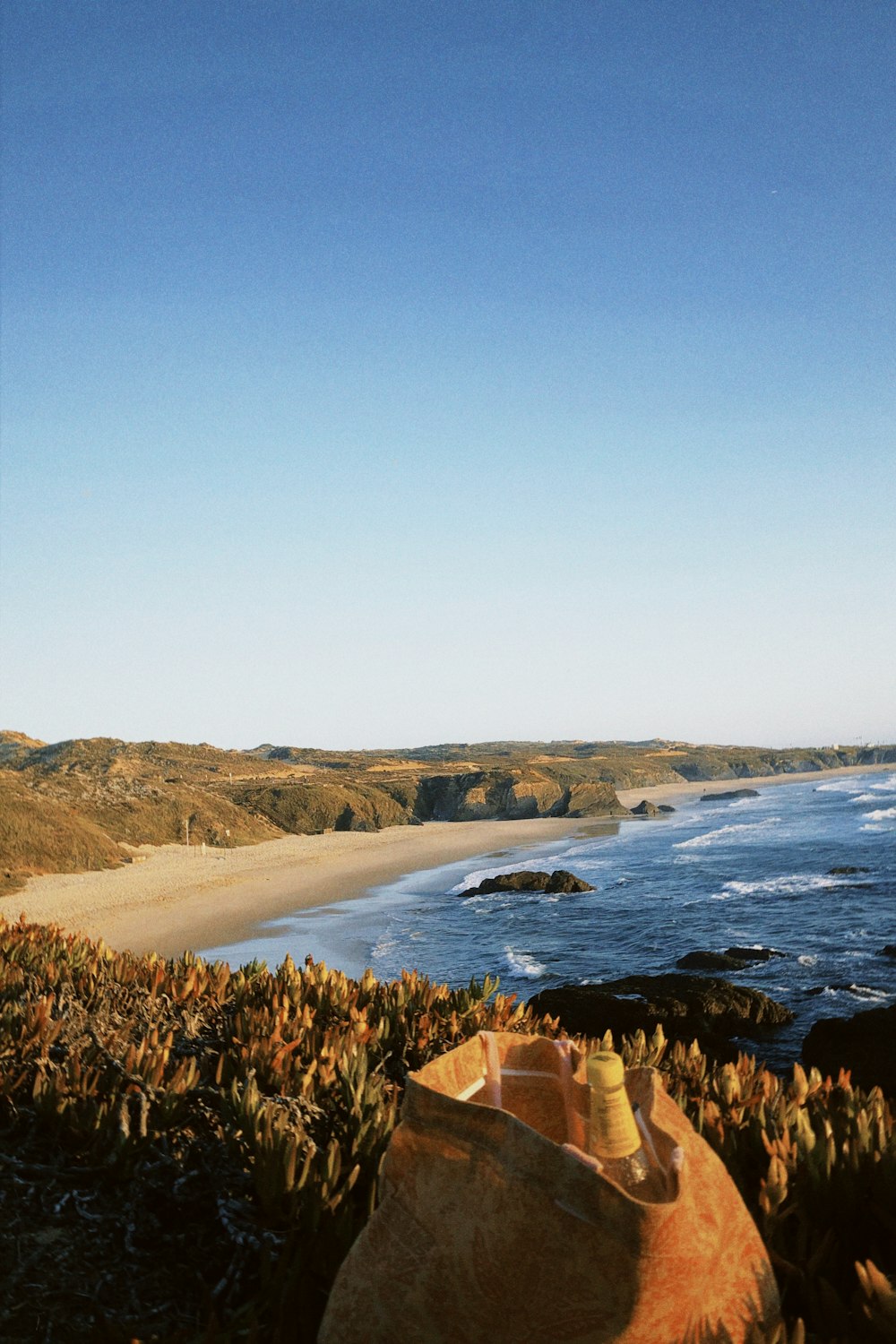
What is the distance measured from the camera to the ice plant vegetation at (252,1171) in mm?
2426

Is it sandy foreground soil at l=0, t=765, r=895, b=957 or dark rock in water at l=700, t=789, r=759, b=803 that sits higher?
sandy foreground soil at l=0, t=765, r=895, b=957

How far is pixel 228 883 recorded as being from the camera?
2973 cm

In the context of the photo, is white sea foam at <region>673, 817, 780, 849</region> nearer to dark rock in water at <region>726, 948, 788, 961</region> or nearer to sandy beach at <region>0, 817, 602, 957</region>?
sandy beach at <region>0, 817, 602, 957</region>

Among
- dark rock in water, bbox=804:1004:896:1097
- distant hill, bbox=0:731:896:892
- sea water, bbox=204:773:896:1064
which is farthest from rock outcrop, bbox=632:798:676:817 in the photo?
dark rock in water, bbox=804:1004:896:1097

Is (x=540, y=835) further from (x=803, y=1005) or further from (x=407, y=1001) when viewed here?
(x=407, y=1001)

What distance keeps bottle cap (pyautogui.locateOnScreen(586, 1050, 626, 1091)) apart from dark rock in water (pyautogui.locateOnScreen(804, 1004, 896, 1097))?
9.57 metres

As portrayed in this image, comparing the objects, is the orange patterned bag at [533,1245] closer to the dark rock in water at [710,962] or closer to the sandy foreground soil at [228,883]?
the sandy foreground soil at [228,883]

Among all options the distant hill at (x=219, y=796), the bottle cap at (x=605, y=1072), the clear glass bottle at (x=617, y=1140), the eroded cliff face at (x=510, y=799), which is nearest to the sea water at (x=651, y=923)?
the clear glass bottle at (x=617, y=1140)

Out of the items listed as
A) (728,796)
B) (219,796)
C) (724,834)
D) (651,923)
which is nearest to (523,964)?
(651,923)

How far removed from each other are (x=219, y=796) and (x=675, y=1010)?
135ft

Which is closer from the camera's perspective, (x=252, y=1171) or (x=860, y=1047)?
(x=252, y=1171)

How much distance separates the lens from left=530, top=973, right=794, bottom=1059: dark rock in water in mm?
12102

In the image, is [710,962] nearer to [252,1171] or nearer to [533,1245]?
[252,1171]

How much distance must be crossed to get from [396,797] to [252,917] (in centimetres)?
3833
